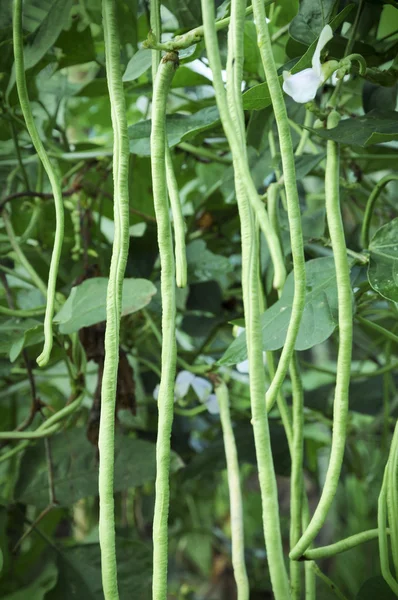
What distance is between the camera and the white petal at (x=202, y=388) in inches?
24.4

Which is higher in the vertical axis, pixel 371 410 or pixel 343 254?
pixel 343 254

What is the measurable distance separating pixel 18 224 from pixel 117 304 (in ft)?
1.52

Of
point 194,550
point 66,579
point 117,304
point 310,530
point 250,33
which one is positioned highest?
point 250,33

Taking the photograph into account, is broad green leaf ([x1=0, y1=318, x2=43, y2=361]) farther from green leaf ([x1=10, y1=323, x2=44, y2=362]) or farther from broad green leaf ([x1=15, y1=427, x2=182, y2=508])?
broad green leaf ([x1=15, y1=427, x2=182, y2=508])

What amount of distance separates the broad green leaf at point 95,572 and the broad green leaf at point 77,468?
0.18ft

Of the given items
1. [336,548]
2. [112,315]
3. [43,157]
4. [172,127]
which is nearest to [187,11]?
[172,127]

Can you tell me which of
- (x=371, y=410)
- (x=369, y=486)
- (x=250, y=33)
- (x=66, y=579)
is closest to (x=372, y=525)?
(x=369, y=486)

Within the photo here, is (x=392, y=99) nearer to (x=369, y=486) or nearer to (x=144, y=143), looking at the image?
(x=144, y=143)

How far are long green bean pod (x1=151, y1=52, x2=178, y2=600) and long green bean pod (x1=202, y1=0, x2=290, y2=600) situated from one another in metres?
0.04

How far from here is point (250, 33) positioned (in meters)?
0.56

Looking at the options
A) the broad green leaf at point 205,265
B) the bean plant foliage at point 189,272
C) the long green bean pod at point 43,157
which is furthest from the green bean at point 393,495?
the broad green leaf at point 205,265

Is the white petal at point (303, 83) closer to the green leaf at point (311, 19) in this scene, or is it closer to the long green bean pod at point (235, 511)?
the green leaf at point (311, 19)

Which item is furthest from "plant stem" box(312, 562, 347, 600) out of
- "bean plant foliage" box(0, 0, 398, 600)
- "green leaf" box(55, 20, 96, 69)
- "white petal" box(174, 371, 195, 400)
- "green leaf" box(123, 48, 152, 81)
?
"green leaf" box(55, 20, 96, 69)

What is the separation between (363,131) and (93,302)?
24 centimetres
